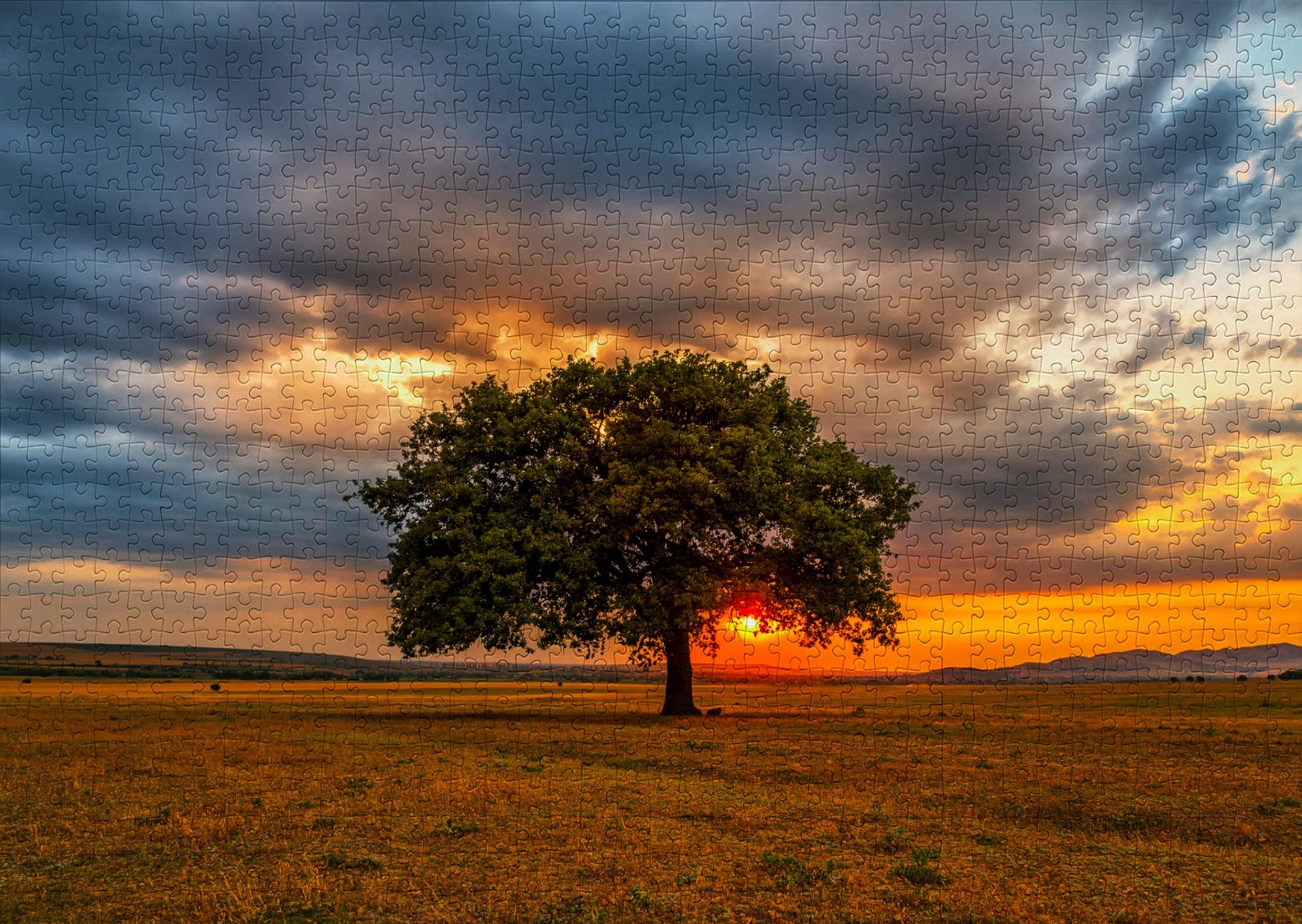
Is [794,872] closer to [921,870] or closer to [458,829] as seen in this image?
[921,870]

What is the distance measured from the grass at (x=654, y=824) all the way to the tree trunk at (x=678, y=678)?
763cm

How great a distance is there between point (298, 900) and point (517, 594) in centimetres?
3044

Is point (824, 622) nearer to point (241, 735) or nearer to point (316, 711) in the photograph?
point (241, 735)

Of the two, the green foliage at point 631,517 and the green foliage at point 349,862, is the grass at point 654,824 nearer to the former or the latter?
the green foliage at point 349,862

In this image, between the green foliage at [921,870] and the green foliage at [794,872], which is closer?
the green foliage at [794,872]

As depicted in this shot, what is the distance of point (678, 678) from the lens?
162 feet

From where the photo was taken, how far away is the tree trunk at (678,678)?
1935 inches

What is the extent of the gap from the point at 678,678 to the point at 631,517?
9.77 metres

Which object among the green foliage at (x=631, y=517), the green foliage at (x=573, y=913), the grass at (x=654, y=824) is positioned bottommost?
the grass at (x=654, y=824)

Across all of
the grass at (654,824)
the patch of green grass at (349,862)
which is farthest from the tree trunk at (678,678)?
the patch of green grass at (349,862)

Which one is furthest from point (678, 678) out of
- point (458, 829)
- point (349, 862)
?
point (349, 862)

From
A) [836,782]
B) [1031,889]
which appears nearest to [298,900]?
[1031,889]

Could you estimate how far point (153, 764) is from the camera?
29422 mm

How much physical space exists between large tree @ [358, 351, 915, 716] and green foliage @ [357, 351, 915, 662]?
3.7 inches
